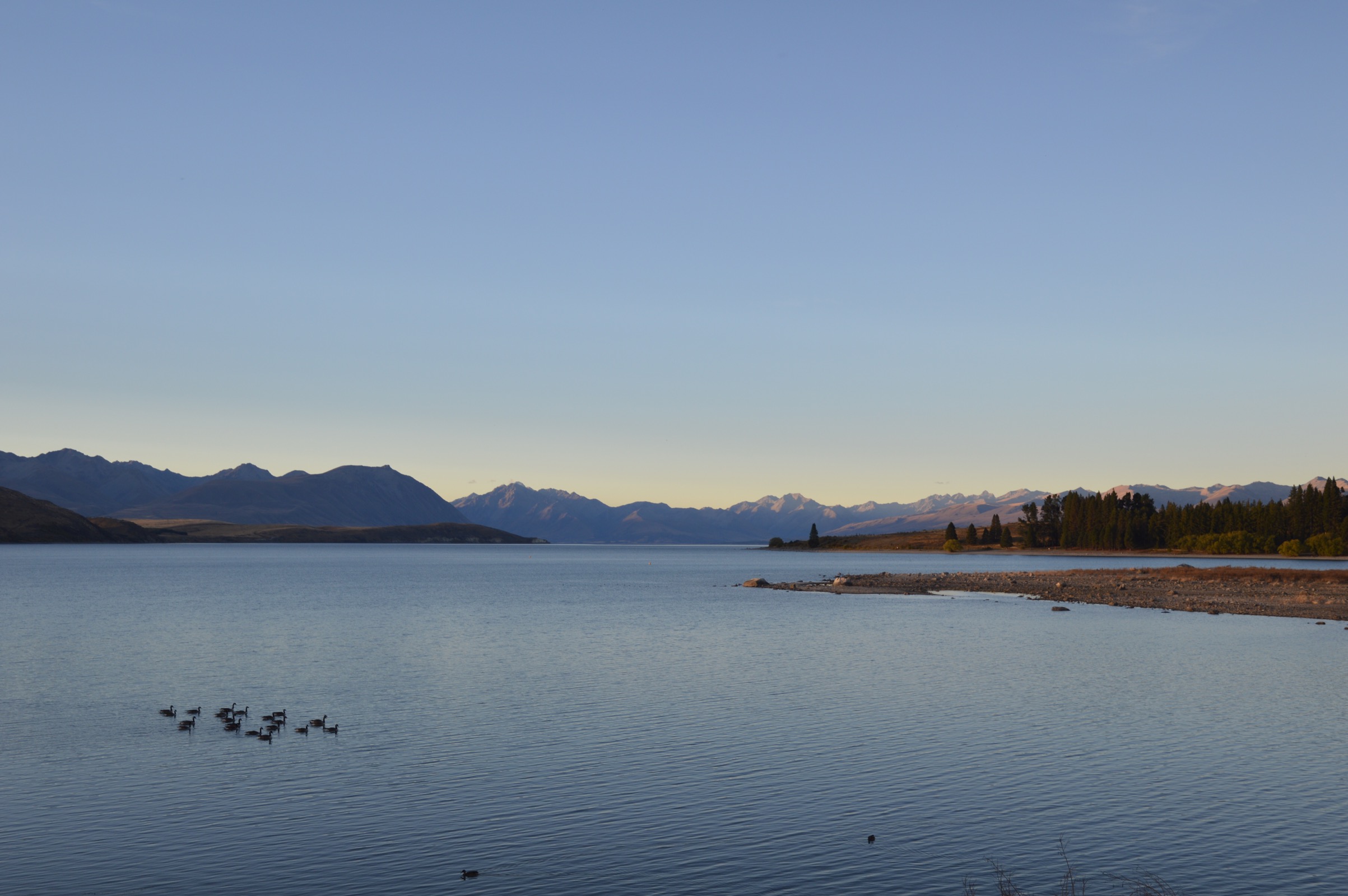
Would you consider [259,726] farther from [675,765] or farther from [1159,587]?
[1159,587]

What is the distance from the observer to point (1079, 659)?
61.1 metres

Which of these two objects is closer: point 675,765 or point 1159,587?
point 675,765

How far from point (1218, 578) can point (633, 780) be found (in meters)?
122

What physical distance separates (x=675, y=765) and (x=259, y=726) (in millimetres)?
17757

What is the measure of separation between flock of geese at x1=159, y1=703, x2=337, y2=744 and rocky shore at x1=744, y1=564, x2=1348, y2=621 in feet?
272

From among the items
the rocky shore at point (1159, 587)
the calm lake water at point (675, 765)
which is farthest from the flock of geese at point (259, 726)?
the rocky shore at point (1159, 587)

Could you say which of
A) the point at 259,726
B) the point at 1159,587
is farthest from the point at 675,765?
the point at 1159,587

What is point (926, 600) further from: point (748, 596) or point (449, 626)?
point (449, 626)

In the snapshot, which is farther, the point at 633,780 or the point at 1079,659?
the point at 1079,659

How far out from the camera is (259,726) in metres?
39.7

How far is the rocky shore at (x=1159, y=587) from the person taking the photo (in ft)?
314

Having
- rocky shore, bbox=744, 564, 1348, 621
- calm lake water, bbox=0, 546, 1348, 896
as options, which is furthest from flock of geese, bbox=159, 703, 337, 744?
rocky shore, bbox=744, 564, 1348, 621

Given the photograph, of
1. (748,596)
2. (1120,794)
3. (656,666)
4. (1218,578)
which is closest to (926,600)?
(748,596)

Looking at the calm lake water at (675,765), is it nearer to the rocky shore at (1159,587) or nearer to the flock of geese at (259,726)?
the flock of geese at (259,726)
